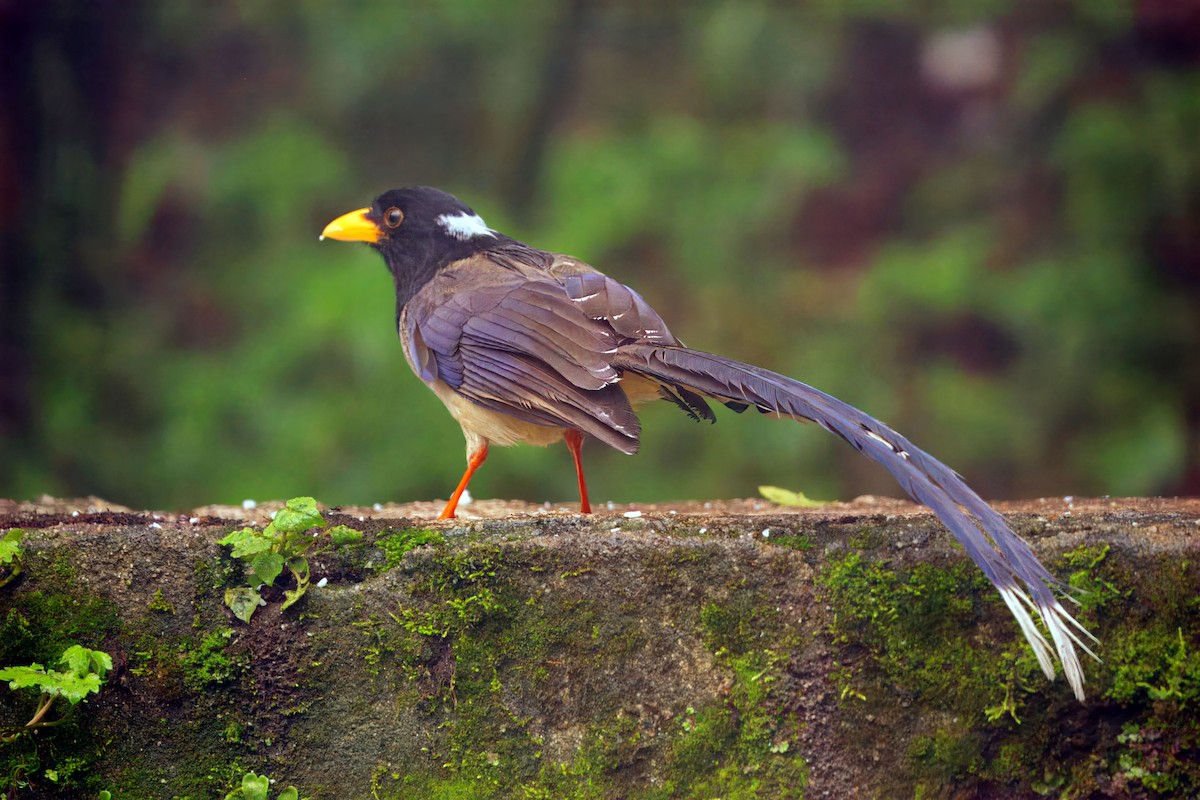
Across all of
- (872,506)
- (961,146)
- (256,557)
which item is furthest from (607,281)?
(961,146)

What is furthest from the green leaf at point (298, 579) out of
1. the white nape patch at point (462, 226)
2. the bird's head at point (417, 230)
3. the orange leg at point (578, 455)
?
the white nape patch at point (462, 226)

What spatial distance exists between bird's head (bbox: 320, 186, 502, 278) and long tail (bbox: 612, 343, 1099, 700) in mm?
1425

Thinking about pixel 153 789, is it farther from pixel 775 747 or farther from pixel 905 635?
pixel 905 635

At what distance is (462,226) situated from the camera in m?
4.53

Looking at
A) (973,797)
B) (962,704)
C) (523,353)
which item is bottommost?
(973,797)

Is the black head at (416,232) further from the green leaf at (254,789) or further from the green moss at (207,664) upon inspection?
the green leaf at (254,789)

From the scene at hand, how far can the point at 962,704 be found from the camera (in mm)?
2609

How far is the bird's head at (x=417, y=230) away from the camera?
4.48 meters

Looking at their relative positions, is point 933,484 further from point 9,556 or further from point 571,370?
point 9,556

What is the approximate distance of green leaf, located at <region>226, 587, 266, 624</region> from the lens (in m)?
2.66

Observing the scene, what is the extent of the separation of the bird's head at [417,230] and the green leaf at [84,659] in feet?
7.19

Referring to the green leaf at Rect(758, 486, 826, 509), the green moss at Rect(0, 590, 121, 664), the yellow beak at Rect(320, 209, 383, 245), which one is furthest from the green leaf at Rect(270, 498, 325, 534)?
the yellow beak at Rect(320, 209, 383, 245)

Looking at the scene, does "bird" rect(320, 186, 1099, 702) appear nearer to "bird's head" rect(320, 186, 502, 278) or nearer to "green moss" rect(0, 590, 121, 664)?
"bird's head" rect(320, 186, 502, 278)

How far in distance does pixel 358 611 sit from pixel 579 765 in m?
0.58
